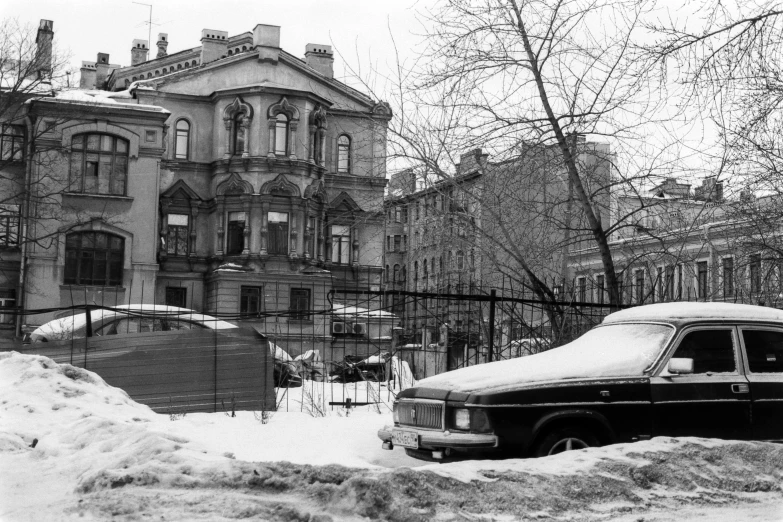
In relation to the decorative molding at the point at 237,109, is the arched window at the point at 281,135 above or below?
below

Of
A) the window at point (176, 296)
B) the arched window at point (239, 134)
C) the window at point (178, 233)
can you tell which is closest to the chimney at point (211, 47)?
the arched window at point (239, 134)

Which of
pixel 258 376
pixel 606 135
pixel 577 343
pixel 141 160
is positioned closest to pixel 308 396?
pixel 258 376

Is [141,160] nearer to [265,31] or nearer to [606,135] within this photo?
[265,31]

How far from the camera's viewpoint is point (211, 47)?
50.4 m

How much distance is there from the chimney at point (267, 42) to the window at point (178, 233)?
29.9ft

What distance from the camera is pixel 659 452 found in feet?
24.3

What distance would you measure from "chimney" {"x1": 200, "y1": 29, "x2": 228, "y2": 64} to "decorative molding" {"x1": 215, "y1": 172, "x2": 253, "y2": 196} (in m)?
8.23

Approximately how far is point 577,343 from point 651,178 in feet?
17.9

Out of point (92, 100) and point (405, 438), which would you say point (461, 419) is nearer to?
point (405, 438)

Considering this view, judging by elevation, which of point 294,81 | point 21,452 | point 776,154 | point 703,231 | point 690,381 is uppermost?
point 294,81

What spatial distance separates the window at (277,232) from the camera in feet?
149

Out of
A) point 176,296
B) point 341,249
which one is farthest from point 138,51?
point 176,296

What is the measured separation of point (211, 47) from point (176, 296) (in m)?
14.4

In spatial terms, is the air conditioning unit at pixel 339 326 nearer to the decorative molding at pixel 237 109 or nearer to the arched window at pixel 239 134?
the arched window at pixel 239 134
